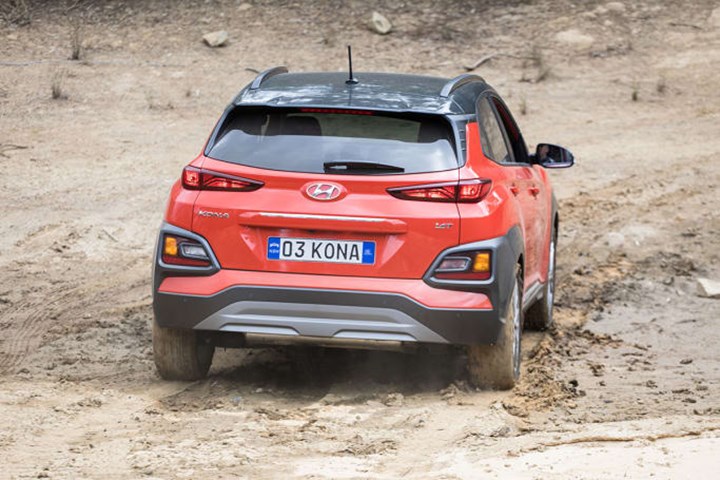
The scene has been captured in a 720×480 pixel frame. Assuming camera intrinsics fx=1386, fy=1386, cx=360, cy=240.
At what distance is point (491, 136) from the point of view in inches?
Result: 299

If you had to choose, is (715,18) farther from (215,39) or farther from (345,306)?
(345,306)

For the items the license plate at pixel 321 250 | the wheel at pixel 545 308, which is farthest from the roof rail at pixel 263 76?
the wheel at pixel 545 308

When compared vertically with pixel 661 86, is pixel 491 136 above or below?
above

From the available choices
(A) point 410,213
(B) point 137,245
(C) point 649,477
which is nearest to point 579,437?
(C) point 649,477

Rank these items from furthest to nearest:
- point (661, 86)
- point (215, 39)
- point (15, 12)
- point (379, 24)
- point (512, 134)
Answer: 1. point (15, 12)
2. point (379, 24)
3. point (215, 39)
4. point (661, 86)
5. point (512, 134)

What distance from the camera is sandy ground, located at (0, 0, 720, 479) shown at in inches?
230

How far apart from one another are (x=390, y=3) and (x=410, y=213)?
13.9 meters

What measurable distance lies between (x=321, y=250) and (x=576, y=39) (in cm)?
1338

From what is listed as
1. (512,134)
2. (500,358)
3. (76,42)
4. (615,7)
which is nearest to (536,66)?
(615,7)

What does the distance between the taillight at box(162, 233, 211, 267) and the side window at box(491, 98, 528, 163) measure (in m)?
2.41

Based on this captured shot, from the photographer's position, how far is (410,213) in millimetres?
6516

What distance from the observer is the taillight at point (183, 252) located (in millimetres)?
6695

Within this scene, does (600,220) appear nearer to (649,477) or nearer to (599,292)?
(599,292)

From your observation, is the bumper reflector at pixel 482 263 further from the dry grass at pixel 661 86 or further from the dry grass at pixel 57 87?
the dry grass at pixel 661 86
